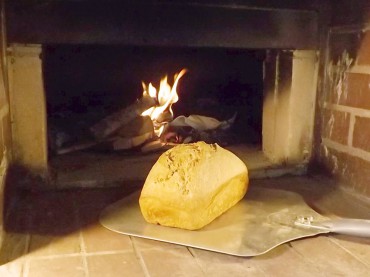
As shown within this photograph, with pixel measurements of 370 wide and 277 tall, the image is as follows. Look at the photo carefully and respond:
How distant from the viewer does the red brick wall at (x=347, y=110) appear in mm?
1356

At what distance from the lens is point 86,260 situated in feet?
3.14

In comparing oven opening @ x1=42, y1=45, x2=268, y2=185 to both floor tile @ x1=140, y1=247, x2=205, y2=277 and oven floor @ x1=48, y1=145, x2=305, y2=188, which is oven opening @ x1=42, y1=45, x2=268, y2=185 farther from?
floor tile @ x1=140, y1=247, x2=205, y2=277

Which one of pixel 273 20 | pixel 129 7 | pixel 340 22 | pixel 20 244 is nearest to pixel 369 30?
pixel 340 22

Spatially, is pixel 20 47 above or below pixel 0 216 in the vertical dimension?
above

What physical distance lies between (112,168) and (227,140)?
0.50 metres

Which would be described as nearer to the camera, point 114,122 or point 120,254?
point 120,254

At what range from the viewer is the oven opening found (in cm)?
170

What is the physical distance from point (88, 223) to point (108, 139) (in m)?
0.60

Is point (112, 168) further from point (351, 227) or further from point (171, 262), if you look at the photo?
point (351, 227)

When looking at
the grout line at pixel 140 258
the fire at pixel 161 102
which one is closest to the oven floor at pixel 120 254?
the grout line at pixel 140 258

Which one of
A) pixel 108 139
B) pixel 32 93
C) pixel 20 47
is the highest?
pixel 20 47

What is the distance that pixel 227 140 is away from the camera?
5.90 feet

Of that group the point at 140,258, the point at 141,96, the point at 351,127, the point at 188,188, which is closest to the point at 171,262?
the point at 140,258

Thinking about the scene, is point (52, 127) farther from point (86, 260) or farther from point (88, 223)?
point (86, 260)
